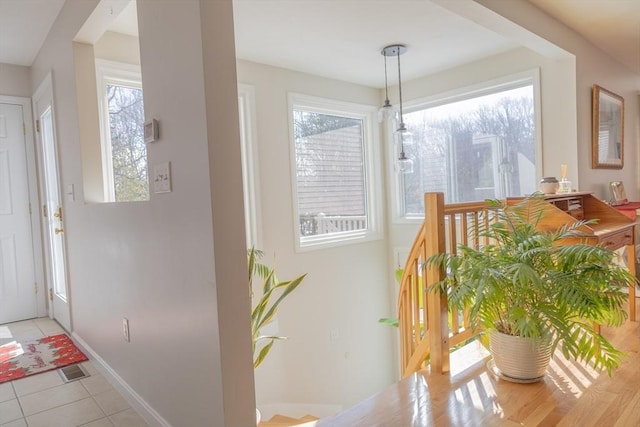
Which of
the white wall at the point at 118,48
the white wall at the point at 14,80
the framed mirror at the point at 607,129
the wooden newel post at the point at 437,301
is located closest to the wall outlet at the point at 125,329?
the wooden newel post at the point at 437,301

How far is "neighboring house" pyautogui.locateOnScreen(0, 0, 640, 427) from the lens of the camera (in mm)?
1414

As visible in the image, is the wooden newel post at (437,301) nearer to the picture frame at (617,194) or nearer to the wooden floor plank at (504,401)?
the wooden floor plank at (504,401)

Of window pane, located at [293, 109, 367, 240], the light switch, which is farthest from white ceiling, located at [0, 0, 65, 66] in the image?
window pane, located at [293, 109, 367, 240]

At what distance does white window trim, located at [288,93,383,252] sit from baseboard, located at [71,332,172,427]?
195cm

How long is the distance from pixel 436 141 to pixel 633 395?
3.09m

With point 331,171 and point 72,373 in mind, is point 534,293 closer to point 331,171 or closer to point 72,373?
point 72,373

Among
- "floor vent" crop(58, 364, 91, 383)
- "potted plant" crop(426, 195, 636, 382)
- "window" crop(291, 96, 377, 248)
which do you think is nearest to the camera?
"potted plant" crop(426, 195, 636, 382)

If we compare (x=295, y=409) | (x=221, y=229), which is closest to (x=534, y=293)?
(x=221, y=229)

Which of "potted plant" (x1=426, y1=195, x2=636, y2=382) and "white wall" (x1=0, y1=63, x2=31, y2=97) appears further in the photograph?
"white wall" (x1=0, y1=63, x2=31, y2=97)

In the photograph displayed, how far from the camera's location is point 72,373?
8.18ft

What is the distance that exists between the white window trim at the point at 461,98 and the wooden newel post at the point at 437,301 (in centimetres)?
197

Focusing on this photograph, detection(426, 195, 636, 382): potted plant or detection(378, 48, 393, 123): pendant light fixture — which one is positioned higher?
→ detection(378, 48, 393, 123): pendant light fixture

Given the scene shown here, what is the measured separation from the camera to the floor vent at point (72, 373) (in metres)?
2.42

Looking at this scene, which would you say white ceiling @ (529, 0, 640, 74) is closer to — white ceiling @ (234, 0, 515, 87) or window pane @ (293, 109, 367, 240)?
white ceiling @ (234, 0, 515, 87)
